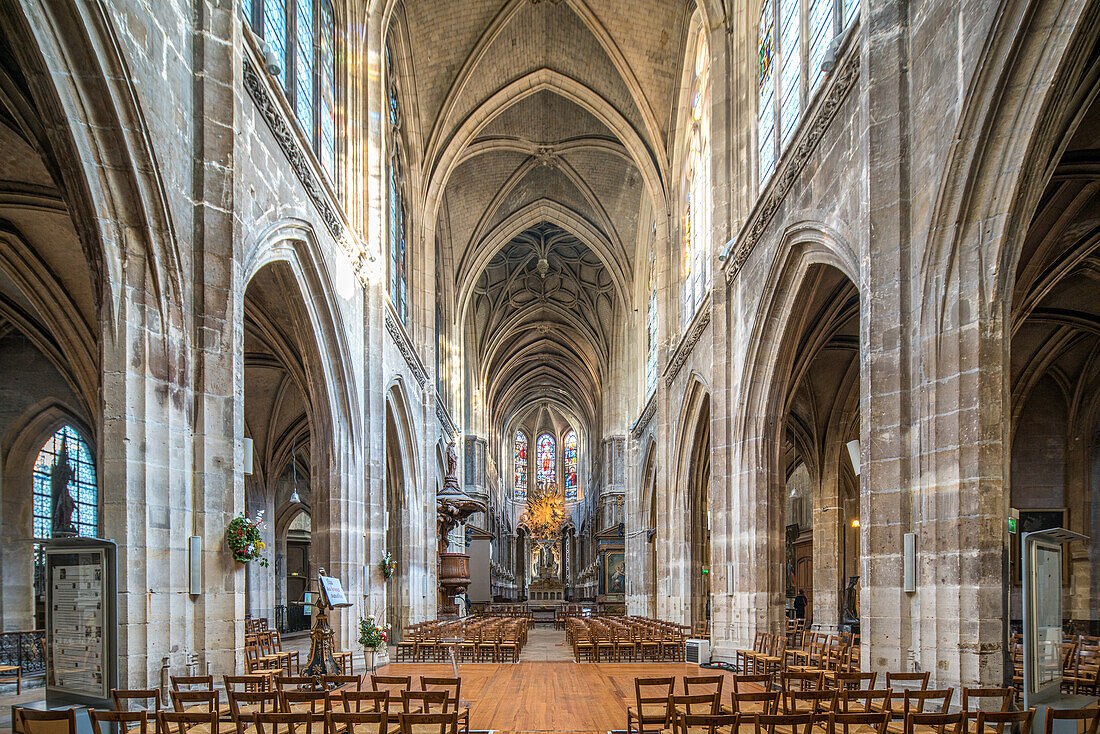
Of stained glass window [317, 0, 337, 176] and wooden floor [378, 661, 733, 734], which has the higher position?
stained glass window [317, 0, 337, 176]

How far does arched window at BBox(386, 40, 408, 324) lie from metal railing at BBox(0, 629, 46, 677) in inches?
440

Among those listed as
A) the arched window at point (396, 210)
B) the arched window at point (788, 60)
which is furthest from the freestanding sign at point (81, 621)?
the arched window at point (396, 210)

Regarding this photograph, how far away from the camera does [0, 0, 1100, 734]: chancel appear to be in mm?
7781

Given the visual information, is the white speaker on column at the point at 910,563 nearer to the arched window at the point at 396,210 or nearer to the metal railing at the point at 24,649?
the arched window at the point at 396,210

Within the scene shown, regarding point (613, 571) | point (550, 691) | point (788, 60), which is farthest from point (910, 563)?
point (613, 571)

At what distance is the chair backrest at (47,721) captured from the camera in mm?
5617

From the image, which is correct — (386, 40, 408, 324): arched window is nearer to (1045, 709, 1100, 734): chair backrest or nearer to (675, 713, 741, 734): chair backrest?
(675, 713, 741, 734): chair backrest

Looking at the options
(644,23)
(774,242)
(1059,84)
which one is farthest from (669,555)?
(1059,84)

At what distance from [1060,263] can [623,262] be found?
23444mm

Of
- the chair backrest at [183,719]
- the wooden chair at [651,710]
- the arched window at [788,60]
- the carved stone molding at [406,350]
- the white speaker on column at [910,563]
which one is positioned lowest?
the wooden chair at [651,710]

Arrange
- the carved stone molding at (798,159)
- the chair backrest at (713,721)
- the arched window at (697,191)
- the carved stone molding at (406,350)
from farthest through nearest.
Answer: the arched window at (697,191)
the carved stone molding at (406,350)
the carved stone molding at (798,159)
the chair backrest at (713,721)

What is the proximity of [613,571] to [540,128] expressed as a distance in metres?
24.1

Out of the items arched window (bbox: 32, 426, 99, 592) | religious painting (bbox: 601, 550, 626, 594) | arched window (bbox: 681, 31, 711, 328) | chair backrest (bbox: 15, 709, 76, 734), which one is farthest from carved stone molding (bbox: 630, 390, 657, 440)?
chair backrest (bbox: 15, 709, 76, 734)

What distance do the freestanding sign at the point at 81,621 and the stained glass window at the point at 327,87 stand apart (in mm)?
10467
